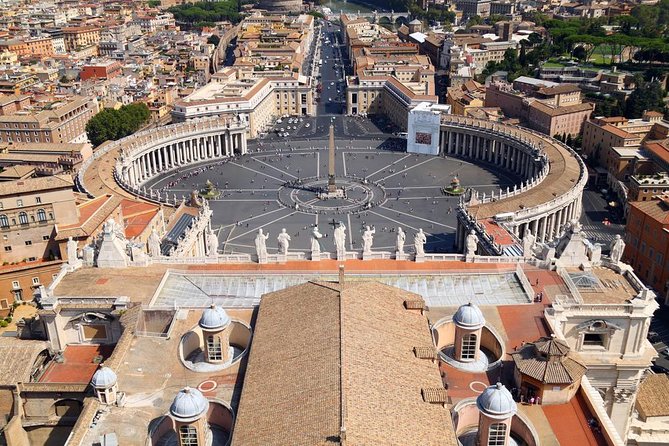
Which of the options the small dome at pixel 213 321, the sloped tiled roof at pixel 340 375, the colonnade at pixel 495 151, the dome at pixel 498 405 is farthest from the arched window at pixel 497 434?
the colonnade at pixel 495 151

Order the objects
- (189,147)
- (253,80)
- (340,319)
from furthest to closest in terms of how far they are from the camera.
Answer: (253,80) → (189,147) → (340,319)

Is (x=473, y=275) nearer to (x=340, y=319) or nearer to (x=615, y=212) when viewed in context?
(x=340, y=319)

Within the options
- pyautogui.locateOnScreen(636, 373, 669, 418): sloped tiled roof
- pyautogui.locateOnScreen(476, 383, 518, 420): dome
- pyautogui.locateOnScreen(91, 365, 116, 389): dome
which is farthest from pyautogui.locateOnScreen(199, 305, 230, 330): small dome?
pyautogui.locateOnScreen(636, 373, 669, 418): sloped tiled roof

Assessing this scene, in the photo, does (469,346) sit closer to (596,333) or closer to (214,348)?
(596,333)

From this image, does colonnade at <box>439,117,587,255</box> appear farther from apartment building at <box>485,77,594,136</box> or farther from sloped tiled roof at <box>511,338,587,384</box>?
sloped tiled roof at <box>511,338,587,384</box>

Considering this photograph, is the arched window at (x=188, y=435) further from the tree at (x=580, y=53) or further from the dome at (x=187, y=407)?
the tree at (x=580, y=53)

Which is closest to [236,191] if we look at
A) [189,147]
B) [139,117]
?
[189,147]
